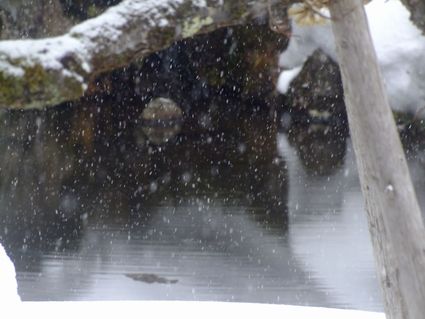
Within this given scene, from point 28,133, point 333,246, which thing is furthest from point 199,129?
point 333,246

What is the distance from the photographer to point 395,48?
11.2m

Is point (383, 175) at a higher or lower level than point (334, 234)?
higher

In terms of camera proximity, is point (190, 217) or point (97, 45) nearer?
point (97, 45)

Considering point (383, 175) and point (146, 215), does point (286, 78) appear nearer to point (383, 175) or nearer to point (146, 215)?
point (146, 215)

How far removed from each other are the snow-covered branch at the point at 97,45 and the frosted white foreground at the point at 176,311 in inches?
116

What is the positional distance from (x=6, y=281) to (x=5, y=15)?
10119mm

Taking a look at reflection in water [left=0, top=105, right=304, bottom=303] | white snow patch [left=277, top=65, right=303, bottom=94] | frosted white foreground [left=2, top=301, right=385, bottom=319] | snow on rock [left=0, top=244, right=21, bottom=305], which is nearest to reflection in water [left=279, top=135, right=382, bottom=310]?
reflection in water [left=0, top=105, right=304, bottom=303]

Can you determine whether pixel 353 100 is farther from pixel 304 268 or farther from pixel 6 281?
pixel 304 268

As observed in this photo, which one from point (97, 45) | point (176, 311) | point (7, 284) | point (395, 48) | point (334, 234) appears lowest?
point (334, 234)

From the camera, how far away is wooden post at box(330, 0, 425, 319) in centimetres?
218

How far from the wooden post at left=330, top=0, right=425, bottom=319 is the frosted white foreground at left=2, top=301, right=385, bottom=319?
2.29 feet

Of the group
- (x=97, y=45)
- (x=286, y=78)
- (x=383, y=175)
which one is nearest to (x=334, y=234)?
(x=97, y=45)

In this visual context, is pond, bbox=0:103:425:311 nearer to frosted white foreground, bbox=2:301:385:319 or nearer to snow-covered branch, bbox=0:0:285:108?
snow-covered branch, bbox=0:0:285:108

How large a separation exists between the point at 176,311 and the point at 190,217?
15.5 ft
